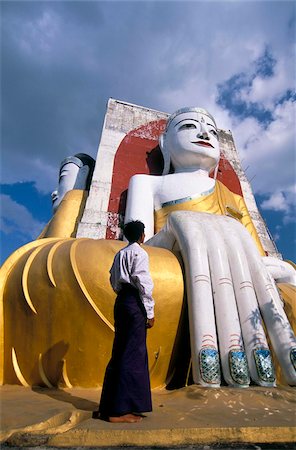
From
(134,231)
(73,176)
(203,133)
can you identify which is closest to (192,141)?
(203,133)

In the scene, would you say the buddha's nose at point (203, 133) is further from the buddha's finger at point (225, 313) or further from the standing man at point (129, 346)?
the standing man at point (129, 346)

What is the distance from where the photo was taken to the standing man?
4.24 ft

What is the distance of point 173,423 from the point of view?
1.17 meters

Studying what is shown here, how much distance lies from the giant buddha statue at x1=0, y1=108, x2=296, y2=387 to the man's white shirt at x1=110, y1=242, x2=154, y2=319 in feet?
1.95

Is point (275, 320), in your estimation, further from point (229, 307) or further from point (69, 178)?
point (69, 178)

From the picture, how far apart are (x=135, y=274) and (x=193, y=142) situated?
132 inches

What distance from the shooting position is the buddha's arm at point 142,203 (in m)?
3.76

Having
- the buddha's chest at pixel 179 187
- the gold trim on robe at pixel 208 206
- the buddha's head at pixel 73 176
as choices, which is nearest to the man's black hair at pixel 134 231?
the gold trim on robe at pixel 208 206

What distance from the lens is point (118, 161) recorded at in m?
5.27

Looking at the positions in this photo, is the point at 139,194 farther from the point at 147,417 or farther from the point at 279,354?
the point at 147,417

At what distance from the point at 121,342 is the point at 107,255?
0.87m

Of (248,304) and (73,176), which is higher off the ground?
(73,176)

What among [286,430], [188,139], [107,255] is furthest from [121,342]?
[188,139]

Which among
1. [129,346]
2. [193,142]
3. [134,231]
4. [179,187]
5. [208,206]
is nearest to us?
[129,346]
